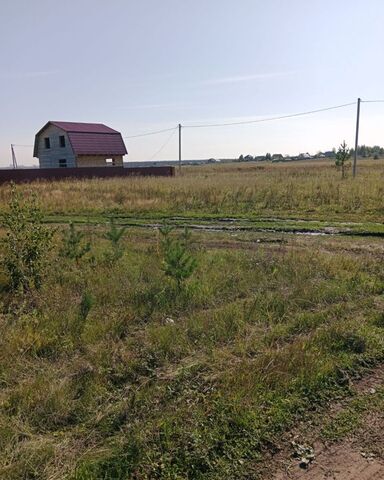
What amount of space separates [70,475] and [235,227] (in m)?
9.75

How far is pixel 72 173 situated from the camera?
34000mm

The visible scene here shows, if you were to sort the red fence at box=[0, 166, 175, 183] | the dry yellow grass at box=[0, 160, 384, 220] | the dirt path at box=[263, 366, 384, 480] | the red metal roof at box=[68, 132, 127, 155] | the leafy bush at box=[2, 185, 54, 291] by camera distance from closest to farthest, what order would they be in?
the dirt path at box=[263, 366, 384, 480], the leafy bush at box=[2, 185, 54, 291], the dry yellow grass at box=[0, 160, 384, 220], the red fence at box=[0, 166, 175, 183], the red metal roof at box=[68, 132, 127, 155]

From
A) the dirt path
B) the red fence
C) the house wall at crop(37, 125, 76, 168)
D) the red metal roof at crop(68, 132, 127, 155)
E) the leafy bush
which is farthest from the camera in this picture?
the house wall at crop(37, 125, 76, 168)

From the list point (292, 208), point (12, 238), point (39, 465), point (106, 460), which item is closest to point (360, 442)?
point (106, 460)

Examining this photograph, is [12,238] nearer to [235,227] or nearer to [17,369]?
[17,369]

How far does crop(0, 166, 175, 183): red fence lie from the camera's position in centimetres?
3159

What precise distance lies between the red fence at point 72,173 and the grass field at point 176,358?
27.0 meters

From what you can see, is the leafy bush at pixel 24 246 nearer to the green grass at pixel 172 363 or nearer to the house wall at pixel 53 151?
the green grass at pixel 172 363

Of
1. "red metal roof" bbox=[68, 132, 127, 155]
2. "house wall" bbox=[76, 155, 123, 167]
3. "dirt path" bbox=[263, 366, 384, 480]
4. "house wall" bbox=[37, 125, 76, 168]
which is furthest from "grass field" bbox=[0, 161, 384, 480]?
"house wall" bbox=[37, 125, 76, 168]

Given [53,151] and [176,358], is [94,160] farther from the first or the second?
[176,358]

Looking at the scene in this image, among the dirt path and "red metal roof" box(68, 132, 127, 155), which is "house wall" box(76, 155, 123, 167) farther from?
the dirt path

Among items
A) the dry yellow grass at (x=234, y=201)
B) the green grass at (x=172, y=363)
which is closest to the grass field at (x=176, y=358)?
the green grass at (x=172, y=363)

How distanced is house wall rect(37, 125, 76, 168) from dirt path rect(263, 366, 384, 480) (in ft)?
134

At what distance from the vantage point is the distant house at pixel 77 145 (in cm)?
4047
